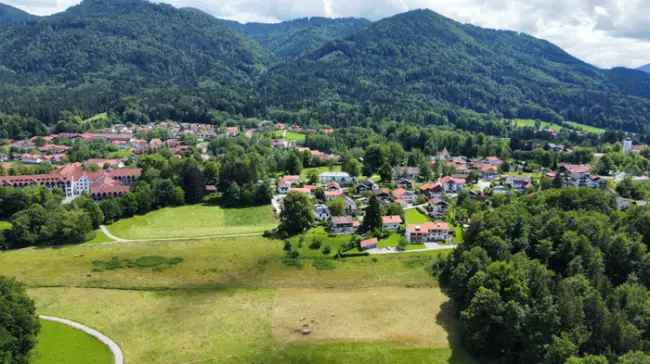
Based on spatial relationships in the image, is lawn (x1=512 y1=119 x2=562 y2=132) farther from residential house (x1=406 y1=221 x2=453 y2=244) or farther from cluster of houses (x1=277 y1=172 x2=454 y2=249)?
residential house (x1=406 y1=221 x2=453 y2=244)

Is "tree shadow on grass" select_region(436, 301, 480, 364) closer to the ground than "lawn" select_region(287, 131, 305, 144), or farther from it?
closer to the ground

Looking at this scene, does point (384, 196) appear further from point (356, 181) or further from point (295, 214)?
point (295, 214)

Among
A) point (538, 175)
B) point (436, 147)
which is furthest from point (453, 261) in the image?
point (436, 147)

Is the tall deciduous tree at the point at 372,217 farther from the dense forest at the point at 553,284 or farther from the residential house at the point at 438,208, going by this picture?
the dense forest at the point at 553,284

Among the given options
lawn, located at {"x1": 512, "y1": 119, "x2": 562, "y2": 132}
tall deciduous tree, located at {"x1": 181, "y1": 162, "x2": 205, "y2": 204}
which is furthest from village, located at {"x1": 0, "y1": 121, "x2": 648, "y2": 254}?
lawn, located at {"x1": 512, "y1": 119, "x2": 562, "y2": 132}

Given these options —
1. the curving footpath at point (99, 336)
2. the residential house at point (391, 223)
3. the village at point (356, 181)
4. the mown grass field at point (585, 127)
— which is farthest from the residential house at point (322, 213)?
the mown grass field at point (585, 127)

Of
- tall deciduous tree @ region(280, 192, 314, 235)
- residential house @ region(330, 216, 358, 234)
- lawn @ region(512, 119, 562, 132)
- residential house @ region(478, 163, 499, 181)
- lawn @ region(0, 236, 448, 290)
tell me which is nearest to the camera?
lawn @ region(0, 236, 448, 290)

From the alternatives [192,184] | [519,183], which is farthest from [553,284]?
[192,184]

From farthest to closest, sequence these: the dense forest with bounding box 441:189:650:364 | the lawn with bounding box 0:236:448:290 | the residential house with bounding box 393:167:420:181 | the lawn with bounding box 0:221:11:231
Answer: the residential house with bounding box 393:167:420:181 < the lawn with bounding box 0:221:11:231 < the lawn with bounding box 0:236:448:290 < the dense forest with bounding box 441:189:650:364
